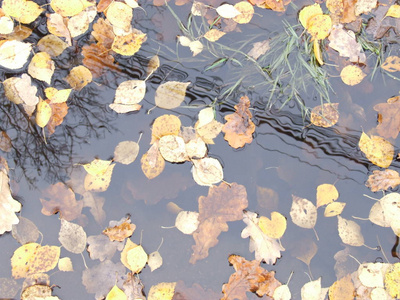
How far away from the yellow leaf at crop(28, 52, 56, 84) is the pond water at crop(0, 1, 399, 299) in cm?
4

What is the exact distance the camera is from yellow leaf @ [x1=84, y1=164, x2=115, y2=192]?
70.2 inches

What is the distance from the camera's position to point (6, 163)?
5.97 feet

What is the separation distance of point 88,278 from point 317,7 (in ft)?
6.29

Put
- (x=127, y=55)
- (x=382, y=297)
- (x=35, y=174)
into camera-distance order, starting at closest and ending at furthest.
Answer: (x=382, y=297)
(x=35, y=174)
(x=127, y=55)

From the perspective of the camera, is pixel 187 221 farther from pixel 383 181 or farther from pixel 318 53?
pixel 318 53

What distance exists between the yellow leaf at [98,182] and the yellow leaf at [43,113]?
0.39 metres

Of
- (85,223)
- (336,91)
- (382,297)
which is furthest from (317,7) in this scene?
(85,223)

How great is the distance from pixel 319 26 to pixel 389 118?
638 millimetres

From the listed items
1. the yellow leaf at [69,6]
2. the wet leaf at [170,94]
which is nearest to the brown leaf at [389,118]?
the wet leaf at [170,94]

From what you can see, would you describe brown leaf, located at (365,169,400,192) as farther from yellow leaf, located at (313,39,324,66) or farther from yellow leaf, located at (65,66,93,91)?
yellow leaf, located at (65,66,93,91)

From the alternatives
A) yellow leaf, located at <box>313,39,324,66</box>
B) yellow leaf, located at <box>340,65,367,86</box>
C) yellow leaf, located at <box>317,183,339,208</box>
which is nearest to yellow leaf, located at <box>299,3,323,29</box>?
yellow leaf, located at <box>313,39,324,66</box>

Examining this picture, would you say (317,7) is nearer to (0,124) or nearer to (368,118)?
(368,118)

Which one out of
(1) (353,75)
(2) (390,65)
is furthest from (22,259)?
(2) (390,65)

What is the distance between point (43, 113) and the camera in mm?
1854
